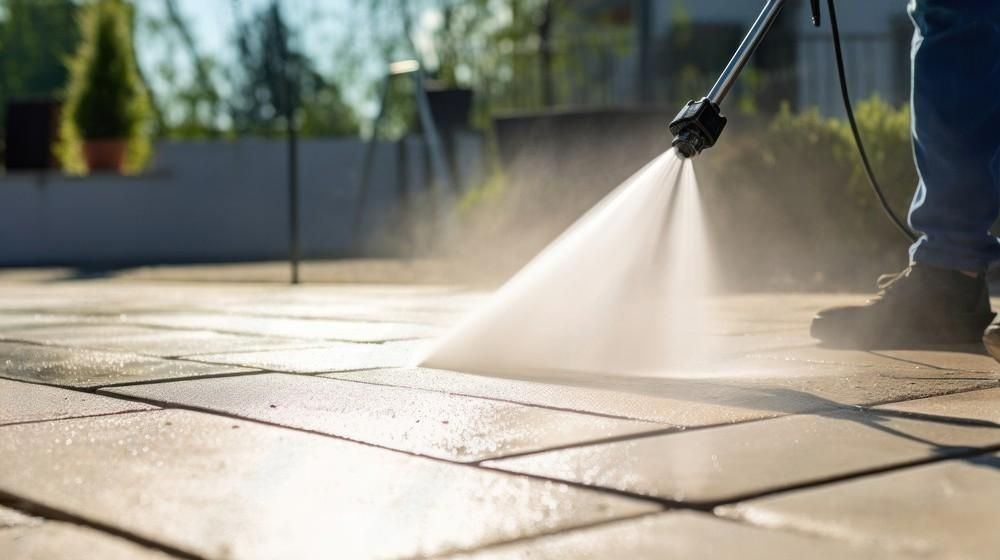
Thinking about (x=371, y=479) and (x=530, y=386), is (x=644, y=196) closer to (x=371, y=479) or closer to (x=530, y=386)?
Result: (x=530, y=386)

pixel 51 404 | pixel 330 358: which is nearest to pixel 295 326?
pixel 330 358

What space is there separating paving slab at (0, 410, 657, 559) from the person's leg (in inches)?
69.4

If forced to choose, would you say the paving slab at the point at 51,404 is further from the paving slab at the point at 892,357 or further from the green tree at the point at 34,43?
the green tree at the point at 34,43

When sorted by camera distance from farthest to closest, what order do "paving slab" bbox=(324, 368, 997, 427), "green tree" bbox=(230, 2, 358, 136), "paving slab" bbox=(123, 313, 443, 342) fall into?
"green tree" bbox=(230, 2, 358, 136) → "paving slab" bbox=(123, 313, 443, 342) → "paving slab" bbox=(324, 368, 997, 427)

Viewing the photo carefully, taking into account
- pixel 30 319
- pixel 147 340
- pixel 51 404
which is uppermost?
pixel 51 404

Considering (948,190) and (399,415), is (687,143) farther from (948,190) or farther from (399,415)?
(399,415)

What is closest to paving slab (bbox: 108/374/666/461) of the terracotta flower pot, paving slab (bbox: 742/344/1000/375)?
paving slab (bbox: 742/344/1000/375)

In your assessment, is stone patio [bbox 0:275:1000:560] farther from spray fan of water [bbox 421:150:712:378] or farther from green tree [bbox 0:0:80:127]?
green tree [bbox 0:0:80:127]

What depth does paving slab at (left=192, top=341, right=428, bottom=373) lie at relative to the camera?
2.95 meters

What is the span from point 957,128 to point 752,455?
169cm

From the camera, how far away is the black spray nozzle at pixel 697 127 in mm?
2781

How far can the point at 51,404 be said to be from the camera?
2361 millimetres

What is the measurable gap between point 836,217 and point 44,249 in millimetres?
9343

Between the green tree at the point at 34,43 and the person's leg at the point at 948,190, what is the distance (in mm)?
41509
